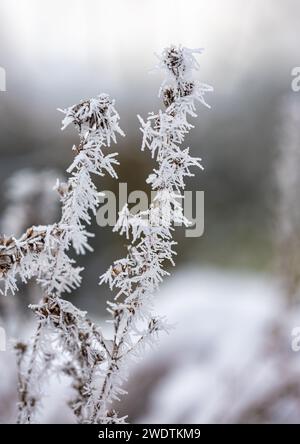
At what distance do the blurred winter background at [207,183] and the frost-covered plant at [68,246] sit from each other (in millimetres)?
1397

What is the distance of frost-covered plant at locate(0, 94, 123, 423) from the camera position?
3.65 feet

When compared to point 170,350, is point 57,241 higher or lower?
lower

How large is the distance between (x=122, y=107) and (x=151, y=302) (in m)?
8.16

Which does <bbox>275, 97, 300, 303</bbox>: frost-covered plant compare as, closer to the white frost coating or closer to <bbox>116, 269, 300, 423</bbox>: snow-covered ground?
<bbox>116, 269, 300, 423</bbox>: snow-covered ground

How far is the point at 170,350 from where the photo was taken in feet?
11.5

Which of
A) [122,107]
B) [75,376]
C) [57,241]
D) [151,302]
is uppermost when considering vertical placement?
[122,107]

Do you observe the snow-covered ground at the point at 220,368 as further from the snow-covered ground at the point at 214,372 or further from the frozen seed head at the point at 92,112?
the frozen seed head at the point at 92,112

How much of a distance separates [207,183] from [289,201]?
18.9 ft

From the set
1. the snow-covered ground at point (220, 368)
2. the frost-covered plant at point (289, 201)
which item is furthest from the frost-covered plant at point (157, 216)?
the frost-covered plant at point (289, 201)

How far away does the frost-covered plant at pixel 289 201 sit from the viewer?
3461 mm
